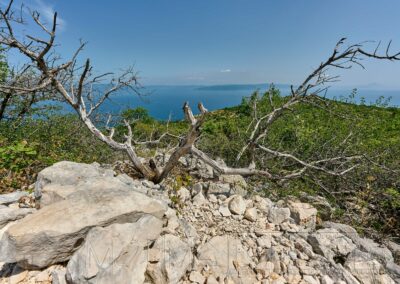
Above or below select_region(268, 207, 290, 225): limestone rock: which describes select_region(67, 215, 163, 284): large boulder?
above

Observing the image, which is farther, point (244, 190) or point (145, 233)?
point (244, 190)

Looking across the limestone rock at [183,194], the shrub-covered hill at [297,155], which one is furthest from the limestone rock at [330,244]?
the limestone rock at [183,194]

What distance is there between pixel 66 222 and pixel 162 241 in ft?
3.53

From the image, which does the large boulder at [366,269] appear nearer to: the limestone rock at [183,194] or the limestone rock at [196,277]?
the limestone rock at [196,277]

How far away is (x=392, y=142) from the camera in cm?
873

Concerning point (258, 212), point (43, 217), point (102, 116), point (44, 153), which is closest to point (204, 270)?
point (258, 212)

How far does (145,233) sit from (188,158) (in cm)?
377

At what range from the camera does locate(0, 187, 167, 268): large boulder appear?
270 cm

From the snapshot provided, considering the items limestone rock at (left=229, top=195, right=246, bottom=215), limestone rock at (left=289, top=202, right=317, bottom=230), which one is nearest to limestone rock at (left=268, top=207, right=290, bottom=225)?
limestone rock at (left=289, top=202, right=317, bottom=230)

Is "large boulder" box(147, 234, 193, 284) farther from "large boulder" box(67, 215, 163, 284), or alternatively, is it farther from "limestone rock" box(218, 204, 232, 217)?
"limestone rock" box(218, 204, 232, 217)

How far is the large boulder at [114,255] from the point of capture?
2553 mm

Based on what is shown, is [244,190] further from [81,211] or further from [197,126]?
[81,211]

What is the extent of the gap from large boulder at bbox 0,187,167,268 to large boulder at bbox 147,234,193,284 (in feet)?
1.23

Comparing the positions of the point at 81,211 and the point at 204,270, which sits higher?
the point at 81,211
